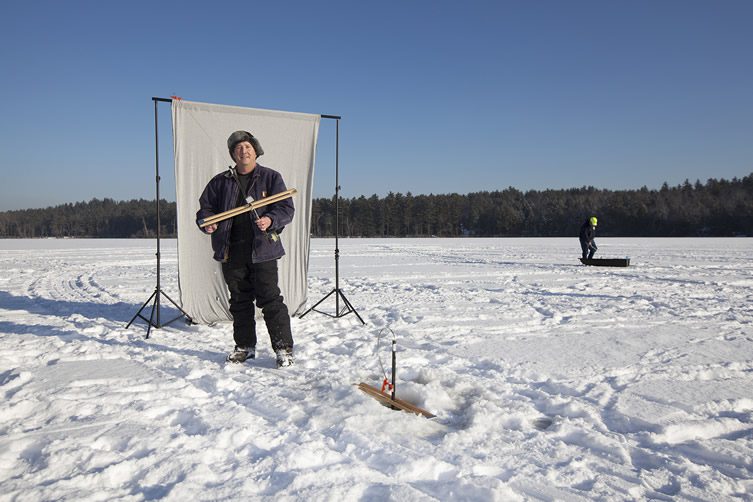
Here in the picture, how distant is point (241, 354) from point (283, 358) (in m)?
0.46

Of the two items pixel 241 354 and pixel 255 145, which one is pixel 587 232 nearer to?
pixel 255 145

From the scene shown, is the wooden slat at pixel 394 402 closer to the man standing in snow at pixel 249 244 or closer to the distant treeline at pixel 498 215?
the man standing in snow at pixel 249 244

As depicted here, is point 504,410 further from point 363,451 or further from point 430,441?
point 363,451

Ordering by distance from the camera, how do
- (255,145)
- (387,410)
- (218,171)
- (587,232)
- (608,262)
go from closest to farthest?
(387,410), (255,145), (218,171), (608,262), (587,232)

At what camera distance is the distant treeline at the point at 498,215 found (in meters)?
71.5

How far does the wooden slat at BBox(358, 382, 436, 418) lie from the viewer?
116 inches

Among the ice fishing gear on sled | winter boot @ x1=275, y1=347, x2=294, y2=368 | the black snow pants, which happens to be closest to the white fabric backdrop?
the black snow pants

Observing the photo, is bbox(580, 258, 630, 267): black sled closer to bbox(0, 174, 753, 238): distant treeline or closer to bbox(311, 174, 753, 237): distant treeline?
bbox(0, 174, 753, 238): distant treeline

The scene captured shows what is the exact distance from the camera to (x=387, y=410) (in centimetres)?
289

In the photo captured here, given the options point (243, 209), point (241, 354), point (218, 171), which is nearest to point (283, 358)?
point (241, 354)

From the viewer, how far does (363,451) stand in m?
2.37

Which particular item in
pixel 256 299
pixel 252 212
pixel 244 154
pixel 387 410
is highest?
pixel 244 154

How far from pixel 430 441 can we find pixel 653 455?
1.21m

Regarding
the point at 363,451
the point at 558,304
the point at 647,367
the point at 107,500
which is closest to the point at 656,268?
the point at 558,304
